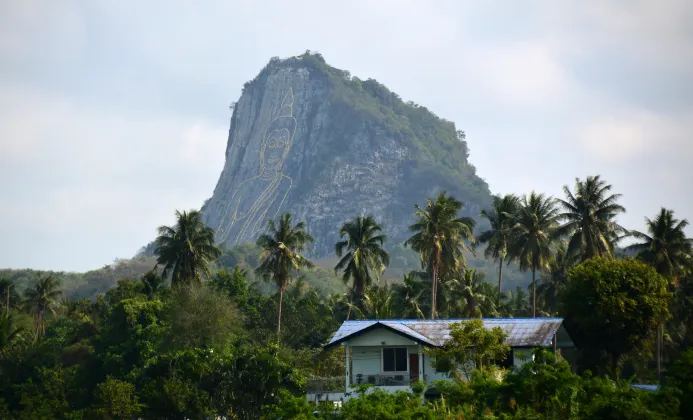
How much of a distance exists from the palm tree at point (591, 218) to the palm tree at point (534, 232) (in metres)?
2.08

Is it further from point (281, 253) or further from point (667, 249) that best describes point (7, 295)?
point (667, 249)

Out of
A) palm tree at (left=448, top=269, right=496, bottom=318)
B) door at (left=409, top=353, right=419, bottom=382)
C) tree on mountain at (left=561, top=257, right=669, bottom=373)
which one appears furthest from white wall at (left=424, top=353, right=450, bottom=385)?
palm tree at (left=448, top=269, right=496, bottom=318)

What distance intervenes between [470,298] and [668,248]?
1816 cm

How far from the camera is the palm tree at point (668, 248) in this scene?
266ft

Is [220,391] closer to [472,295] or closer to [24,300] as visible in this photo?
[472,295]

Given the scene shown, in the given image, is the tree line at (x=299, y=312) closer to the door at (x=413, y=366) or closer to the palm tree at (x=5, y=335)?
the palm tree at (x=5, y=335)

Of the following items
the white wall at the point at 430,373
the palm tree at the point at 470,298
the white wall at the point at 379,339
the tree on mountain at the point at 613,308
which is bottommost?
the white wall at the point at 430,373

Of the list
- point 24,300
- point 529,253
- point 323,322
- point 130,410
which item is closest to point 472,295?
point 529,253

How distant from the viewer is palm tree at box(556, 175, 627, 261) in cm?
8325

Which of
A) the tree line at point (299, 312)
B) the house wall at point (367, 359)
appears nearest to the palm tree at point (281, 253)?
the tree line at point (299, 312)

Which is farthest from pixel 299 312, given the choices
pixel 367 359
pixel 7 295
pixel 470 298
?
pixel 7 295

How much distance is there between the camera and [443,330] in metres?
63.8

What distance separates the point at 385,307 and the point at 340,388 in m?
19.1

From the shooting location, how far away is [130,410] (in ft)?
232
